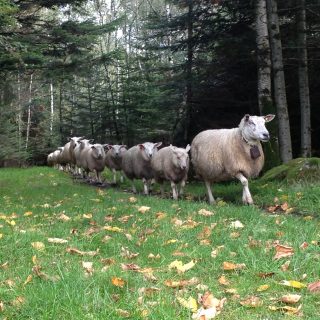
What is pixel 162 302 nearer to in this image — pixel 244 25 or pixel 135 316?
pixel 135 316

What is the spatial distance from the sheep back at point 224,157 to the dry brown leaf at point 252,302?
7.17 meters

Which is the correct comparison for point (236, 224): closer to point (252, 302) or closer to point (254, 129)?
point (252, 302)

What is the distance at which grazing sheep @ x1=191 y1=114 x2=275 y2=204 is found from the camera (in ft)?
36.1

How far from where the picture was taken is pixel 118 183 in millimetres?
20781

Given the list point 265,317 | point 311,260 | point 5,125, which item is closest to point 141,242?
point 311,260

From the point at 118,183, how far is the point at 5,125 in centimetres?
1656

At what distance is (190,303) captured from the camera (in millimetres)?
4059

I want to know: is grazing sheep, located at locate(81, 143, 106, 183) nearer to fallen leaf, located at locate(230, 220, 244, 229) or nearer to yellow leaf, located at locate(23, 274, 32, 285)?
fallen leaf, located at locate(230, 220, 244, 229)

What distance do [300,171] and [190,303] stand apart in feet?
28.3

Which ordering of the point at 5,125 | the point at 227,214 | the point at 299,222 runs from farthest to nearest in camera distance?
the point at 5,125
the point at 227,214
the point at 299,222

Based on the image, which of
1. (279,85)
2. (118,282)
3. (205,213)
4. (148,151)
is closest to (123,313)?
(118,282)

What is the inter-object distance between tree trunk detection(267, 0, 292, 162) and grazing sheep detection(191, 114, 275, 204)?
2.99 metres

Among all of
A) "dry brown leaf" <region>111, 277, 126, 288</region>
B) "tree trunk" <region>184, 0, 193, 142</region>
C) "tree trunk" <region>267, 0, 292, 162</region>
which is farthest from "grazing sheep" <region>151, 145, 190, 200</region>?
"dry brown leaf" <region>111, 277, 126, 288</region>

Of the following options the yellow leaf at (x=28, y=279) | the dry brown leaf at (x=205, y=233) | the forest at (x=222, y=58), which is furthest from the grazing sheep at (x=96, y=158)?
the yellow leaf at (x=28, y=279)
